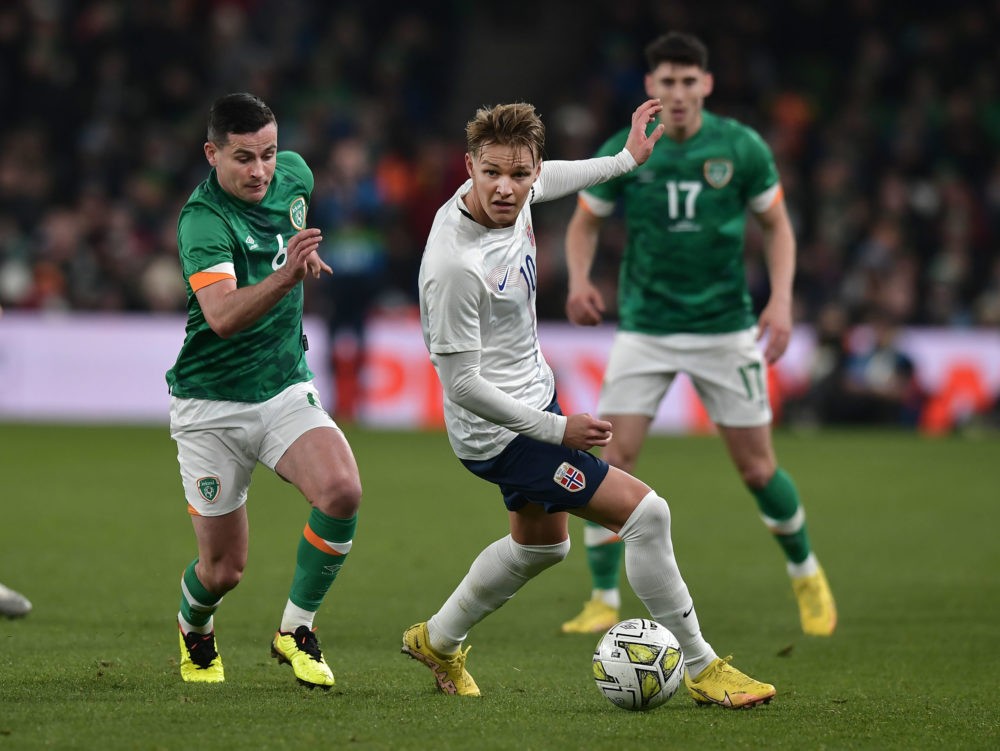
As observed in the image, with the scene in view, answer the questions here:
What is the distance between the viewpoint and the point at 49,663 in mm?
5961

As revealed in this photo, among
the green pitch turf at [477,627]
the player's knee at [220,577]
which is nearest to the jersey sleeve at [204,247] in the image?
the player's knee at [220,577]

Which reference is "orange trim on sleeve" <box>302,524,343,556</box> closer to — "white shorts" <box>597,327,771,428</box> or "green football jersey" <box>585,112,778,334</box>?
"white shorts" <box>597,327,771,428</box>

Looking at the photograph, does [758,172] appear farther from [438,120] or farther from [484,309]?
[438,120]

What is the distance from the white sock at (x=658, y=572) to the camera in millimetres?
5273

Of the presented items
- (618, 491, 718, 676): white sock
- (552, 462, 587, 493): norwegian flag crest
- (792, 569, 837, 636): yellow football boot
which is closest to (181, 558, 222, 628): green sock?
(552, 462, 587, 493): norwegian flag crest

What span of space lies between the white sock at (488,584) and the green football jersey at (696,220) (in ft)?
7.12

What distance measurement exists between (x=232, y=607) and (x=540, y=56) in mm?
15829

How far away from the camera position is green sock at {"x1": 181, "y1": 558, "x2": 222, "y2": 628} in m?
5.78

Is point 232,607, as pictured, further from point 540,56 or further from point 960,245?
point 540,56

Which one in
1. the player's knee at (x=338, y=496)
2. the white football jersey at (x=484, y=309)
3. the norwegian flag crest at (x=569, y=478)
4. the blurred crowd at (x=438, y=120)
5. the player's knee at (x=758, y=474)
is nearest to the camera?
the white football jersey at (x=484, y=309)

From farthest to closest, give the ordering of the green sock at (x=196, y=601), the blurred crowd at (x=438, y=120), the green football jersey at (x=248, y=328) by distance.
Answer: the blurred crowd at (x=438, y=120), the green sock at (x=196, y=601), the green football jersey at (x=248, y=328)

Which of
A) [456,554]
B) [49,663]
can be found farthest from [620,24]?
[49,663]

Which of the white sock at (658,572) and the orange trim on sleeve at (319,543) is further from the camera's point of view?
the orange trim on sleeve at (319,543)

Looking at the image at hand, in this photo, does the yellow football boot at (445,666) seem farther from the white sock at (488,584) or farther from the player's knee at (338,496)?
the player's knee at (338,496)
